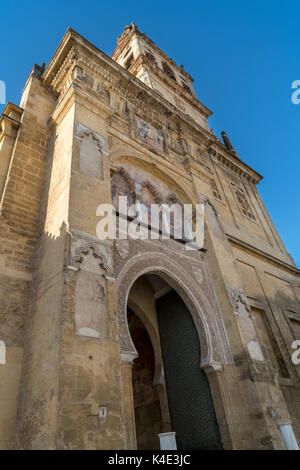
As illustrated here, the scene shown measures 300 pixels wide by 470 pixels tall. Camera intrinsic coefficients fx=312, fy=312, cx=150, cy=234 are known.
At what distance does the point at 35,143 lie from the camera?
7.12 metres

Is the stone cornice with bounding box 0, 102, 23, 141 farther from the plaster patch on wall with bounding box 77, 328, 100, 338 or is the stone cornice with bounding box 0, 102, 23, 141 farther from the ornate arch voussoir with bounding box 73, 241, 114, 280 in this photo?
the plaster patch on wall with bounding box 77, 328, 100, 338

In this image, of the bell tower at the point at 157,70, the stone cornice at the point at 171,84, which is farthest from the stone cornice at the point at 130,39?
the stone cornice at the point at 171,84

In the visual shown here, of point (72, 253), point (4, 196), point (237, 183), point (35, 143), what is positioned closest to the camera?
point (72, 253)

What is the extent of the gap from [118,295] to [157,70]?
45.2 ft

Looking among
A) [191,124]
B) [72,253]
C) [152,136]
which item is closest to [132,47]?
[191,124]

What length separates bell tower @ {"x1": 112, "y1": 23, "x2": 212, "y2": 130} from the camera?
15.2m

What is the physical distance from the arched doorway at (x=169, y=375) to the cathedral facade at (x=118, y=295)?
0.03 meters

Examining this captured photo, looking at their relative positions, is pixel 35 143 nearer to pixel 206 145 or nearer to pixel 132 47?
pixel 206 145

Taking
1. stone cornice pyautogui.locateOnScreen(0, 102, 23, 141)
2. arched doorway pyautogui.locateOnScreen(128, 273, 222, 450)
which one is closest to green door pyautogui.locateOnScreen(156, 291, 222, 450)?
arched doorway pyautogui.locateOnScreen(128, 273, 222, 450)

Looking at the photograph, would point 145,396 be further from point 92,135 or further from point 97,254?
point 92,135

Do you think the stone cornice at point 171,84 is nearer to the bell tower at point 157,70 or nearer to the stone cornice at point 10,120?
the bell tower at point 157,70

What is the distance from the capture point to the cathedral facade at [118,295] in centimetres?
395

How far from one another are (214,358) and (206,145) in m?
8.41

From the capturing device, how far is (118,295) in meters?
5.42
